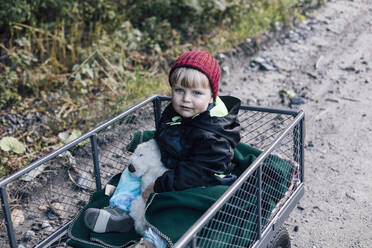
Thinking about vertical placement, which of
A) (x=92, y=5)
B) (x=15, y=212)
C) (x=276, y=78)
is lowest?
(x=15, y=212)

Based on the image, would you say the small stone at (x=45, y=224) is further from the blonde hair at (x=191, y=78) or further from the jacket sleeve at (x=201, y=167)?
the blonde hair at (x=191, y=78)

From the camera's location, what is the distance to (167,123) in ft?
9.92

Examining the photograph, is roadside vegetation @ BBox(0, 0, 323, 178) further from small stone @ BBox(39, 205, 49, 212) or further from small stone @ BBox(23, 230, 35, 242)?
small stone @ BBox(23, 230, 35, 242)

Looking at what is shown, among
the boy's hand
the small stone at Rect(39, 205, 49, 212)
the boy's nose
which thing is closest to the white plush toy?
the boy's hand

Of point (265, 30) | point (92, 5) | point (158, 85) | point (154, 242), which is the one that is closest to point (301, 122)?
point (154, 242)

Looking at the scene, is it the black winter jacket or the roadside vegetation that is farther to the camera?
the roadside vegetation

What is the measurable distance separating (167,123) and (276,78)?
11.5 ft

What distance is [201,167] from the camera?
2.74 metres

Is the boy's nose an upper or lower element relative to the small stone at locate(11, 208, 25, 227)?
upper

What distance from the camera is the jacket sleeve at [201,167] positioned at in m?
2.74

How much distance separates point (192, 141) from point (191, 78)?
38 centimetres

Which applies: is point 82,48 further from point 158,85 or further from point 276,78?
point 276,78

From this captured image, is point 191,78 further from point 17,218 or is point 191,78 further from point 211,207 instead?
point 17,218

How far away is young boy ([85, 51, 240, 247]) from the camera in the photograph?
2758 mm
